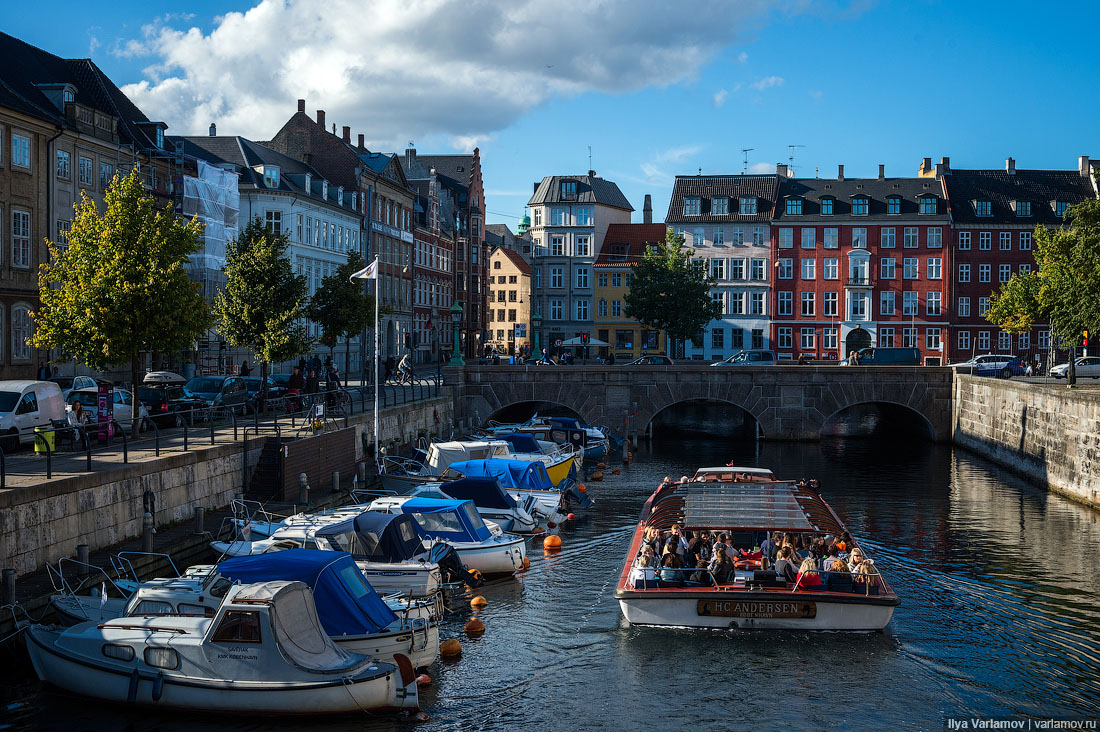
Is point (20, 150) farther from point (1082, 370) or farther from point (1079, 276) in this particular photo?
point (1082, 370)

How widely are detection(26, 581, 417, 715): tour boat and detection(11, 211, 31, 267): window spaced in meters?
30.0

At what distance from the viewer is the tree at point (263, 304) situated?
41062 mm

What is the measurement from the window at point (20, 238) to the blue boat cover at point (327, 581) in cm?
2978

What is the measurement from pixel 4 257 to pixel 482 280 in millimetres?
71709

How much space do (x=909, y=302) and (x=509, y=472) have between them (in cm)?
5855

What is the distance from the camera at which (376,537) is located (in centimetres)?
2412

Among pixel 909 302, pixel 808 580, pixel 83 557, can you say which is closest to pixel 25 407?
pixel 83 557

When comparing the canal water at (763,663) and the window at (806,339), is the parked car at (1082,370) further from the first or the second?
the canal water at (763,663)

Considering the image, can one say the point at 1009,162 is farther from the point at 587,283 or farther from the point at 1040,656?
the point at 1040,656

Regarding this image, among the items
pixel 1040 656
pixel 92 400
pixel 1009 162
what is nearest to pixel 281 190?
pixel 92 400

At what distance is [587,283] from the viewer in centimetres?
9850

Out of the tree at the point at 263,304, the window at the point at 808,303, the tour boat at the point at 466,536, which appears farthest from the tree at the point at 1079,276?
the window at the point at 808,303

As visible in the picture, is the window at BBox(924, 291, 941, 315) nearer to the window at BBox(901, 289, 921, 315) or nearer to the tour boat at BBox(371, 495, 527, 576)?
the window at BBox(901, 289, 921, 315)

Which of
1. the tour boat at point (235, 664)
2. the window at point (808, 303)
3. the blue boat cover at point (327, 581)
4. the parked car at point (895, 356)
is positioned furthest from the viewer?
the window at point (808, 303)
